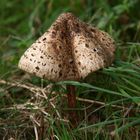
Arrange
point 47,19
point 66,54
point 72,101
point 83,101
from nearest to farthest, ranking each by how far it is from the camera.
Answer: point 66,54, point 72,101, point 83,101, point 47,19

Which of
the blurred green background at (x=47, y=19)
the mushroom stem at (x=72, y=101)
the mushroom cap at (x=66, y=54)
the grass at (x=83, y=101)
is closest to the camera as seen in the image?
the mushroom cap at (x=66, y=54)

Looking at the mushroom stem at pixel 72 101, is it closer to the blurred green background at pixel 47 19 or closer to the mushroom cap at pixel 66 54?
the mushroom cap at pixel 66 54

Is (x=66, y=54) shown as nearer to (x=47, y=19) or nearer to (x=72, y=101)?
→ (x=72, y=101)

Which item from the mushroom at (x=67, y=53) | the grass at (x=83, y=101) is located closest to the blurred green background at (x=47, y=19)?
the grass at (x=83, y=101)

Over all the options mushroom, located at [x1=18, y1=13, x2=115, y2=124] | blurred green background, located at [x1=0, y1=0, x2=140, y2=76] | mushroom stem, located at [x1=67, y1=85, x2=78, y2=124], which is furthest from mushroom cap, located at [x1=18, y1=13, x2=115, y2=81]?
blurred green background, located at [x1=0, y1=0, x2=140, y2=76]

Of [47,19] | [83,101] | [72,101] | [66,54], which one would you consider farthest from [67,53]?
[47,19]

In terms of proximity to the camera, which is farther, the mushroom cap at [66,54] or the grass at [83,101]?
the grass at [83,101]

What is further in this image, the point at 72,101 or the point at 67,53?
the point at 72,101

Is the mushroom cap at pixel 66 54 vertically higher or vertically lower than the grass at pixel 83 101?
higher

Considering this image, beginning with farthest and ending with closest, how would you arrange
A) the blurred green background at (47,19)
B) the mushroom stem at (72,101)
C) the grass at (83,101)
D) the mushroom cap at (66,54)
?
1. the blurred green background at (47,19)
2. the mushroom stem at (72,101)
3. the grass at (83,101)
4. the mushroom cap at (66,54)
